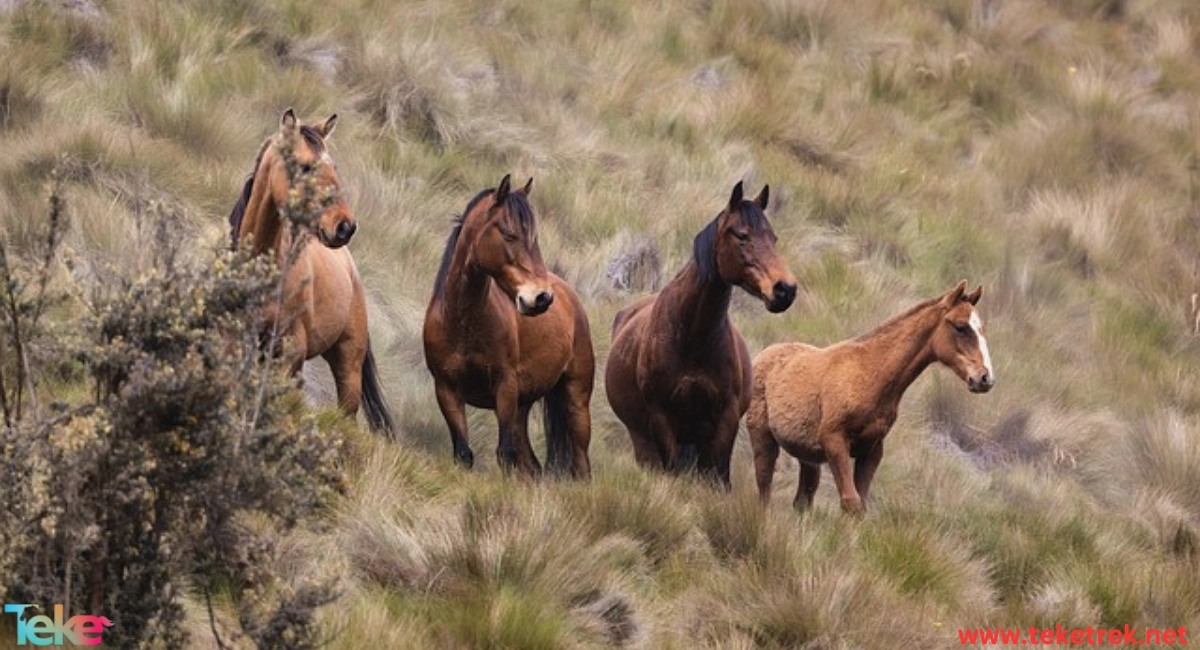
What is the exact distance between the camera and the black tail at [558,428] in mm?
11609

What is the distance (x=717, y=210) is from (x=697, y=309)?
20.7ft

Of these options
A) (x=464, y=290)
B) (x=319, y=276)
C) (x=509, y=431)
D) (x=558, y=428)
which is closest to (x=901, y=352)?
(x=558, y=428)

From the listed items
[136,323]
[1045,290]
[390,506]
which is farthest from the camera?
[1045,290]

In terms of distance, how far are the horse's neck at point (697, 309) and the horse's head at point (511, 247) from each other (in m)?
0.91

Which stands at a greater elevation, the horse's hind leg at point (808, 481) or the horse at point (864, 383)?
the horse at point (864, 383)

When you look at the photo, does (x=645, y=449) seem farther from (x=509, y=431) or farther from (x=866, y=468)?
(x=866, y=468)

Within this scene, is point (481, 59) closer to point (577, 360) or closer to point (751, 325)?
point (751, 325)

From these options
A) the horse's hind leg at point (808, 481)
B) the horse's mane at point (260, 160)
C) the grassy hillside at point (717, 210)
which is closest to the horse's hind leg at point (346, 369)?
the grassy hillside at point (717, 210)

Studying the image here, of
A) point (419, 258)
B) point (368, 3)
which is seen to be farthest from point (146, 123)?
point (368, 3)

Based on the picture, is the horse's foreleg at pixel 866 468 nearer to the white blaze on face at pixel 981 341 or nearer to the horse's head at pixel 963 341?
the horse's head at pixel 963 341

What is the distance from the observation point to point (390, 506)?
28.4ft

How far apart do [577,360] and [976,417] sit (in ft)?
14.0

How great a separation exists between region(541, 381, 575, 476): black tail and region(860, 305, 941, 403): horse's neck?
1.72m

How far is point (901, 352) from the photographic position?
36.4 ft
